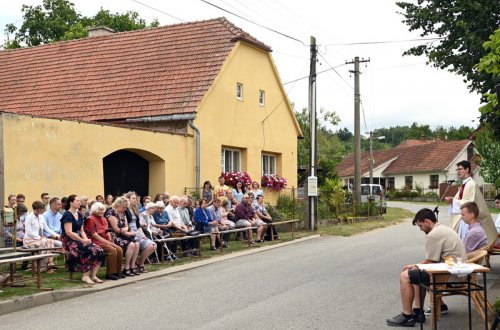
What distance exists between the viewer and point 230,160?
25172 millimetres

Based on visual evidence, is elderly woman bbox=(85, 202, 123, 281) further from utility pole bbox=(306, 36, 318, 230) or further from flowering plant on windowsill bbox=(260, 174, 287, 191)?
flowering plant on windowsill bbox=(260, 174, 287, 191)

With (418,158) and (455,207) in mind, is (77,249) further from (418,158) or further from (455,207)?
(418,158)

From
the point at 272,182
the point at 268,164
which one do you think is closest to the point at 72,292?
the point at 272,182

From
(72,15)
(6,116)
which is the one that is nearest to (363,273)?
(6,116)

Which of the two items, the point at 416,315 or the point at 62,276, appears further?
the point at 62,276

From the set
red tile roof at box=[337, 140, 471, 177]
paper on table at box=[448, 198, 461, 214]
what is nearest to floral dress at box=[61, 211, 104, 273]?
paper on table at box=[448, 198, 461, 214]

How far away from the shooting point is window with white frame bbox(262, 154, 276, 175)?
90.6 feet

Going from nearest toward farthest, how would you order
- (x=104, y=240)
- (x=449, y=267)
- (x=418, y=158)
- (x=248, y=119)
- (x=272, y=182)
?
1. (x=449, y=267)
2. (x=104, y=240)
3. (x=248, y=119)
4. (x=272, y=182)
5. (x=418, y=158)

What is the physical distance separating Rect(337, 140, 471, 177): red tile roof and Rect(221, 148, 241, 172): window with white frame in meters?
44.1

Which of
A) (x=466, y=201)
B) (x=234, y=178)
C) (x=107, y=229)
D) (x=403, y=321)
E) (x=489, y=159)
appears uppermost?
(x=489, y=159)

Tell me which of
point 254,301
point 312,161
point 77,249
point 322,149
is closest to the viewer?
point 254,301

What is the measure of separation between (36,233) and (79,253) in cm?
175

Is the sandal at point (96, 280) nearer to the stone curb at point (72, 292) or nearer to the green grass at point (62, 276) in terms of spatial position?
the stone curb at point (72, 292)

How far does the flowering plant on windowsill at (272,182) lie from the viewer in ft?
86.5
